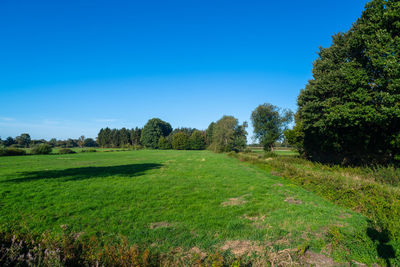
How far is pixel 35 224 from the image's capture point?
6.29 m

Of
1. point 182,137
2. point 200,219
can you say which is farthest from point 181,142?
point 200,219

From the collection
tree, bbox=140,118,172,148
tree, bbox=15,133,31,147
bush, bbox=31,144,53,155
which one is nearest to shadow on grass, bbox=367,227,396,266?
bush, bbox=31,144,53,155

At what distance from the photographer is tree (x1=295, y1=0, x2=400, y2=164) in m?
12.7

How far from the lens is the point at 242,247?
16.4 feet

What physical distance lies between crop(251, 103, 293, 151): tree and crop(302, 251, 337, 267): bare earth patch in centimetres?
4601

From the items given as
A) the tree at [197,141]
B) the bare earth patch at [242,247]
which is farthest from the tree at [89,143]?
the bare earth patch at [242,247]

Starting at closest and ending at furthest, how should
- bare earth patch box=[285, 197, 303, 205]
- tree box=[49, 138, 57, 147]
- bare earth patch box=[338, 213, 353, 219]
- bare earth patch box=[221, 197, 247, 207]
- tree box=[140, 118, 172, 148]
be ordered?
bare earth patch box=[338, 213, 353, 219], bare earth patch box=[221, 197, 247, 207], bare earth patch box=[285, 197, 303, 205], tree box=[140, 118, 172, 148], tree box=[49, 138, 57, 147]

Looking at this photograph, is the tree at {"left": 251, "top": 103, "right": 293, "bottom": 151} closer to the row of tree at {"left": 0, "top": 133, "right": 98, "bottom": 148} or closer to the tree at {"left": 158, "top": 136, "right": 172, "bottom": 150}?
the tree at {"left": 158, "top": 136, "right": 172, "bottom": 150}

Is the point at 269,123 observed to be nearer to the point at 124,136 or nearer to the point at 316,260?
the point at 316,260

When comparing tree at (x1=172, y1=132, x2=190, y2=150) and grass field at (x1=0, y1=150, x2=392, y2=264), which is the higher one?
tree at (x1=172, y1=132, x2=190, y2=150)

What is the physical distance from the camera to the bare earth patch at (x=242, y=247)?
4648 mm

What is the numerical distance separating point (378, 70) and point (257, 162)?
16.9 metres

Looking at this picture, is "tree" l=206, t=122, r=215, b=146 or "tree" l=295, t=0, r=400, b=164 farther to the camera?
"tree" l=206, t=122, r=215, b=146

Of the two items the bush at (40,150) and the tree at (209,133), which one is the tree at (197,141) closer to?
the tree at (209,133)
